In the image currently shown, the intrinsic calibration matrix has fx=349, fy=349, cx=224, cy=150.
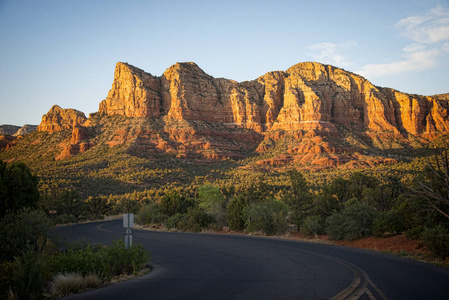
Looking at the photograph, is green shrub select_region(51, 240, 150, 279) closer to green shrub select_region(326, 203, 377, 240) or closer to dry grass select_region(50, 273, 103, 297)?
dry grass select_region(50, 273, 103, 297)

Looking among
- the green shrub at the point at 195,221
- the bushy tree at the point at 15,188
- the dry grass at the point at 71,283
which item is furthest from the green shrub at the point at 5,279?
the green shrub at the point at 195,221

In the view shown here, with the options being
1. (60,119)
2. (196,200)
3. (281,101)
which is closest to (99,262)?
(196,200)

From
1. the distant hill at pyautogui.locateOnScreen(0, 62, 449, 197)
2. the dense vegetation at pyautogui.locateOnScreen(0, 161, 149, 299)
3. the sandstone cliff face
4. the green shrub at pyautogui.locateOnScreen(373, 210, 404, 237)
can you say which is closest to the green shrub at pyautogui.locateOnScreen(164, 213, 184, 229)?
the dense vegetation at pyautogui.locateOnScreen(0, 161, 149, 299)

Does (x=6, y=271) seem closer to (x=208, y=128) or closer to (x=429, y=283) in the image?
(x=429, y=283)

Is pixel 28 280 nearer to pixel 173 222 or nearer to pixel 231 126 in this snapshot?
pixel 173 222

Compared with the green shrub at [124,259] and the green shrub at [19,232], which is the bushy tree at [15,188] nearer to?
the green shrub at [19,232]

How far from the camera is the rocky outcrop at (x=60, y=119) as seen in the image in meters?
123

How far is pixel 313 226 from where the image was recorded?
26250 millimetres

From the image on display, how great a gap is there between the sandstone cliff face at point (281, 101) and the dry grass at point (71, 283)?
10661 cm

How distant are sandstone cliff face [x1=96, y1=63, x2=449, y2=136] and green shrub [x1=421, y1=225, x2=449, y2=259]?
9902 cm

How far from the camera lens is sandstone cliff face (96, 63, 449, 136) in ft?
391

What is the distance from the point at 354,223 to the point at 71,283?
56.1 ft

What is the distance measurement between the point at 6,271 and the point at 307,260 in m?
11.0

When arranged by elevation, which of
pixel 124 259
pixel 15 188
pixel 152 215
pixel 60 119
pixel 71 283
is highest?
pixel 60 119
